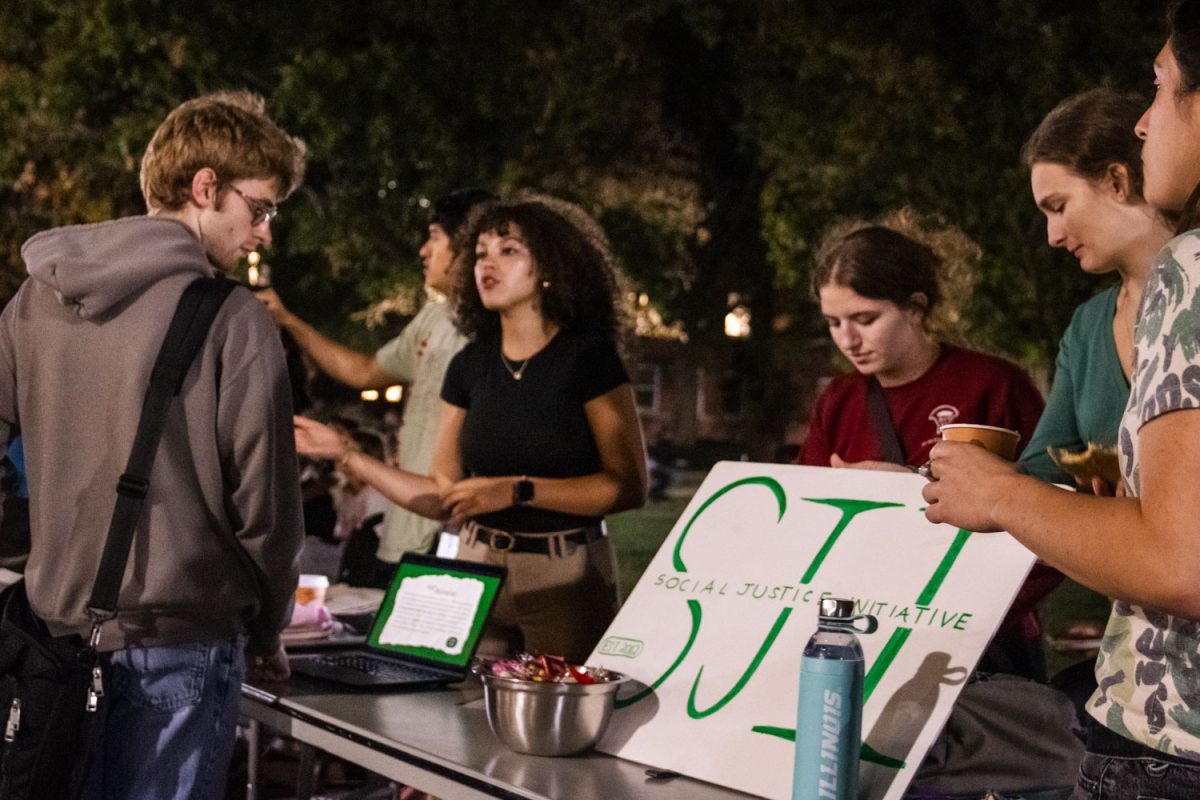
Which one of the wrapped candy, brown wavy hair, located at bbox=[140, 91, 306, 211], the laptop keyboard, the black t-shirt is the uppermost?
brown wavy hair, located at bbox=[140, 91, 306, 211]

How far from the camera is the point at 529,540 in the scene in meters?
3.24

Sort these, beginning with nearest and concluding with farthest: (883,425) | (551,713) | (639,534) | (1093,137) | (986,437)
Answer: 1. (986,437)
2. (551,713)
3. (1093,137)
4. (883,425)
5. (639,534)

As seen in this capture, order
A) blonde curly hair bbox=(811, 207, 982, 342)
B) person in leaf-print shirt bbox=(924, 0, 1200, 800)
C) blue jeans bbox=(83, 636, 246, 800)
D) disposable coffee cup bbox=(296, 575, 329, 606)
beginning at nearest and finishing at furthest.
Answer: person in leaf-print shirt bbox=(924, 0, 1200, 800) → blue jeans bbox=(83, 636, 246, 800) → blonde curly hair bbox=(811, 207, 982, 342) → disposable coffee cup bbox=(296, 575, 329, 606)

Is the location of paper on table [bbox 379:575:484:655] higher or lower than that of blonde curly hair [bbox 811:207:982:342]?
lower

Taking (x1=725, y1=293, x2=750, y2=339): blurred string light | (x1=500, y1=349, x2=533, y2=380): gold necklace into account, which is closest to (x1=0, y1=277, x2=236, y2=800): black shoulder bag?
(x1=500, y1=349, x2=533, y2=380): gold necklace

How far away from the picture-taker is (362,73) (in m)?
11.3

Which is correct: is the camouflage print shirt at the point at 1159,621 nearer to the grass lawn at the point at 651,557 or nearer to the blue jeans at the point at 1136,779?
the blue jeans at the point at 1136,779

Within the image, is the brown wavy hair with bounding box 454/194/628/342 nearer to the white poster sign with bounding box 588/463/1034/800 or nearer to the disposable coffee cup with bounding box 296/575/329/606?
the disposable coffee cup with bounding box 296/575/329/606

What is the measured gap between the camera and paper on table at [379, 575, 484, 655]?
290 centimetres

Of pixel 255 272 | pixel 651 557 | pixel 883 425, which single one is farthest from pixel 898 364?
pixel 255 272

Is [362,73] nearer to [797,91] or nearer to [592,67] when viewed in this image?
[592,67]

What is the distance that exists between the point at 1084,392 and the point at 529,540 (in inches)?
51.4

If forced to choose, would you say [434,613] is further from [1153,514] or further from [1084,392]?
[1153,514]

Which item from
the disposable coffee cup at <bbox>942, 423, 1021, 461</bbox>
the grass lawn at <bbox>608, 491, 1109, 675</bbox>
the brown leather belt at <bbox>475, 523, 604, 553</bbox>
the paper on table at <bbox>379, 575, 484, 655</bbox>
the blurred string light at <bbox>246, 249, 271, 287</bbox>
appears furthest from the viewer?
the grass lawn at <bbox>608, 491, 1109, 675</bbox>
